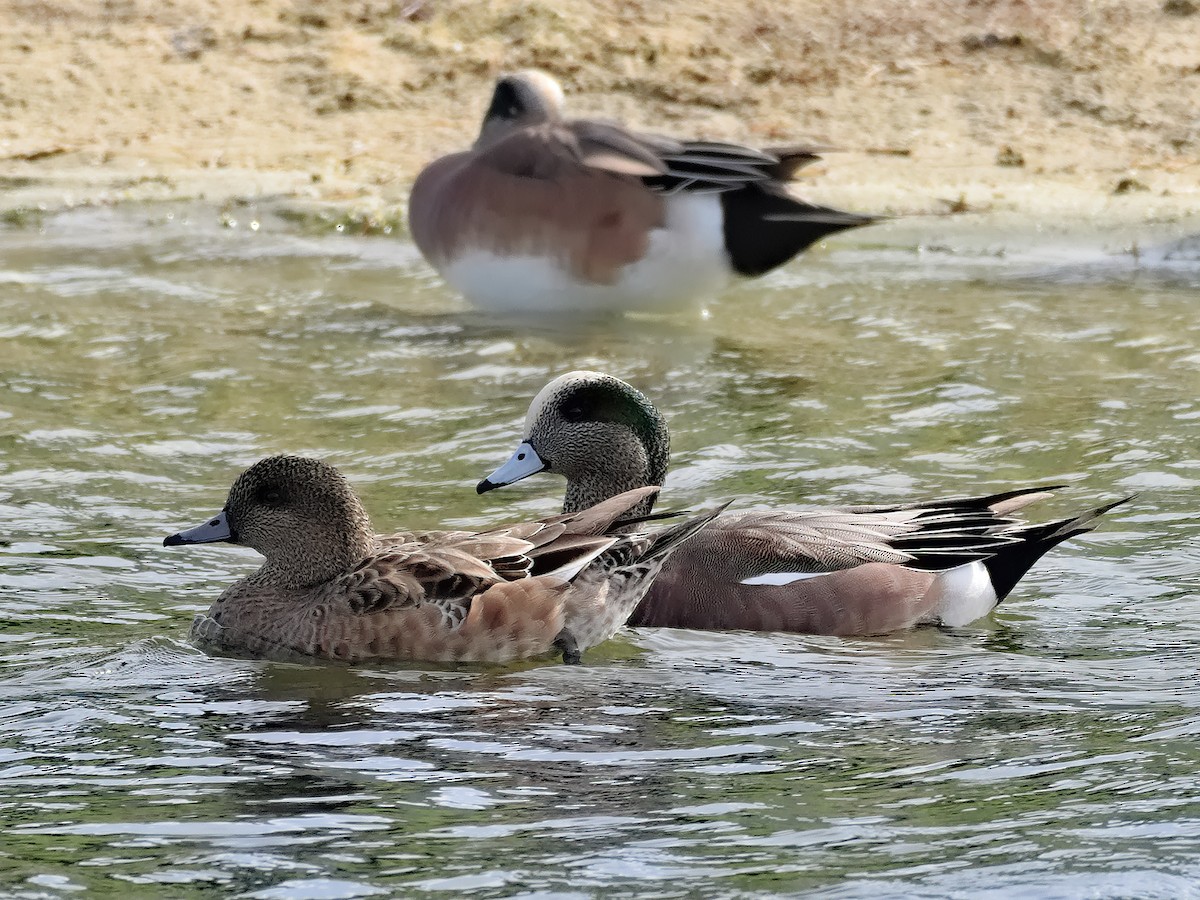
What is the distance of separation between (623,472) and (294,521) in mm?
1054

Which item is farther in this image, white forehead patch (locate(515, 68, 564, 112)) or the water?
white forehead patch (locate(515, 68, 564, 112))

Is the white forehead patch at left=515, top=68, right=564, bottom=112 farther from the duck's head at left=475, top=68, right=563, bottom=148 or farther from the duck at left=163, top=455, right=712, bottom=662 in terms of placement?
the duck at left=163, top=455, right=712, bottom=662

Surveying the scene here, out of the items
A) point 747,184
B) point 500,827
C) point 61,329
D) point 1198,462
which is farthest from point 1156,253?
point 500,827

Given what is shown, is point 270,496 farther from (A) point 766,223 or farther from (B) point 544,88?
(B) point 544,88

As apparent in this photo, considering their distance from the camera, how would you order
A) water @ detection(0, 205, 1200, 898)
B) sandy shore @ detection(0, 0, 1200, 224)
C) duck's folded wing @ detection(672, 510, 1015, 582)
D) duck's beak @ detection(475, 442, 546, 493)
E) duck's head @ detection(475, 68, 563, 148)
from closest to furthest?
water @ detection(0, 205, 1200, 898)
duck's folded wing @ detection(672, 510, 1015, 582)
duck's beak @ detection(475, 442, 546, 493)
duck's head @ detection(475, 68, 563, 148)
sandy shore @ detection(0, 0, 1200, 224)

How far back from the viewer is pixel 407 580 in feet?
16.4

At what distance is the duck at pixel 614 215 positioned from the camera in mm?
8516

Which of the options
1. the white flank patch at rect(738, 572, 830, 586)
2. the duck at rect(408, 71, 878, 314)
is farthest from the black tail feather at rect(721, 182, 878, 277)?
the white flank patch at rect(738, 572, 830, 586)

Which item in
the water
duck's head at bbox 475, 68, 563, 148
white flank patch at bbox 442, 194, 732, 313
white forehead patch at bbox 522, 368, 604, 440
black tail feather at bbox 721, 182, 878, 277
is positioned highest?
duck's head at bbox 475, 68, 563, 148

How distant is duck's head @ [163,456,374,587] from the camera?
5191 millimetres

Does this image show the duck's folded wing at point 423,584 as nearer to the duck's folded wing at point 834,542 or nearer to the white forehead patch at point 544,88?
the duck's folded wing at point 834,542

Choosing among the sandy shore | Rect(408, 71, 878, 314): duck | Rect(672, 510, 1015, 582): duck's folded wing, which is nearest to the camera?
Rect(672, 510, 1015, 582): duck's folded wing

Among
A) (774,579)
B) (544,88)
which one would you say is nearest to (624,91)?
(544,88)

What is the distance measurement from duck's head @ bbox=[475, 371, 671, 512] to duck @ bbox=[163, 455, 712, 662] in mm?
478
